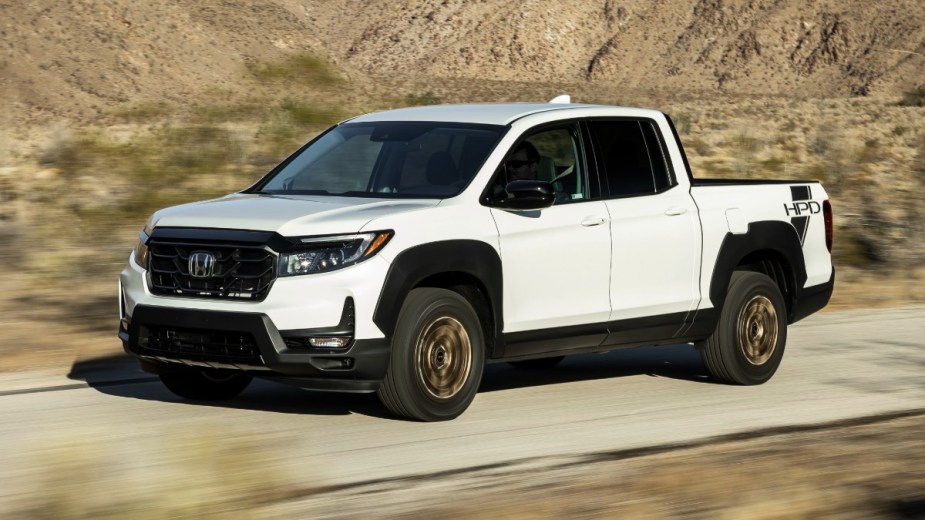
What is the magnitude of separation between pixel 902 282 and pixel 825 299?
6.02 meters

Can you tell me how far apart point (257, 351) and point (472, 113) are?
7.72ft

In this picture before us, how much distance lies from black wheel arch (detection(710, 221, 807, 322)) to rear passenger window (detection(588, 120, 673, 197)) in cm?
70

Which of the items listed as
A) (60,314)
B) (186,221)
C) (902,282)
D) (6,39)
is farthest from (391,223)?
(6,39)

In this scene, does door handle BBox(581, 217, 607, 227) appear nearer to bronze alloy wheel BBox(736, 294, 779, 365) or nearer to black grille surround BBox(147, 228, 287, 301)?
bronze alloy wheel BBox(736, 294, 779, 365)

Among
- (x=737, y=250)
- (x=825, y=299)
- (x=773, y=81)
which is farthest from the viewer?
(x=773, y=81)

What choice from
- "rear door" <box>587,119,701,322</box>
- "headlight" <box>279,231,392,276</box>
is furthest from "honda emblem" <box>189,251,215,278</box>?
"rear door" <box>587,119,701,322</box>

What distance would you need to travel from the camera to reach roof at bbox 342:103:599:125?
9102 mm

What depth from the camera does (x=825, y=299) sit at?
10.8 meters

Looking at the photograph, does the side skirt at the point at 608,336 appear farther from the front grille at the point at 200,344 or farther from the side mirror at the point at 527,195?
the front grille at the point at 200,344

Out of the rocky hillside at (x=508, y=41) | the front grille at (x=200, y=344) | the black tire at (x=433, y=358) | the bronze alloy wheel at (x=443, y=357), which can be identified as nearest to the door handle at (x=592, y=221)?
the black tire at (x=433, y=358)

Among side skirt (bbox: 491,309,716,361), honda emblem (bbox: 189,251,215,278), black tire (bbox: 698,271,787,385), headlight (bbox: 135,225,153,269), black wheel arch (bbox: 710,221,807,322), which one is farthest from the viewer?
black tire (bbox: 698,271,787,385)

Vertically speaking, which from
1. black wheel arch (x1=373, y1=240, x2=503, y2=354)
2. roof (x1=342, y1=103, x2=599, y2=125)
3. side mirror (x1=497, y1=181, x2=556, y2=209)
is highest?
roof (x1=342, y1=103, x2=599, y2=125)

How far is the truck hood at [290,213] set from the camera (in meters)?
7.76

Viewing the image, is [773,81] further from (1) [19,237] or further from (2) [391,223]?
(2) [391,223]
